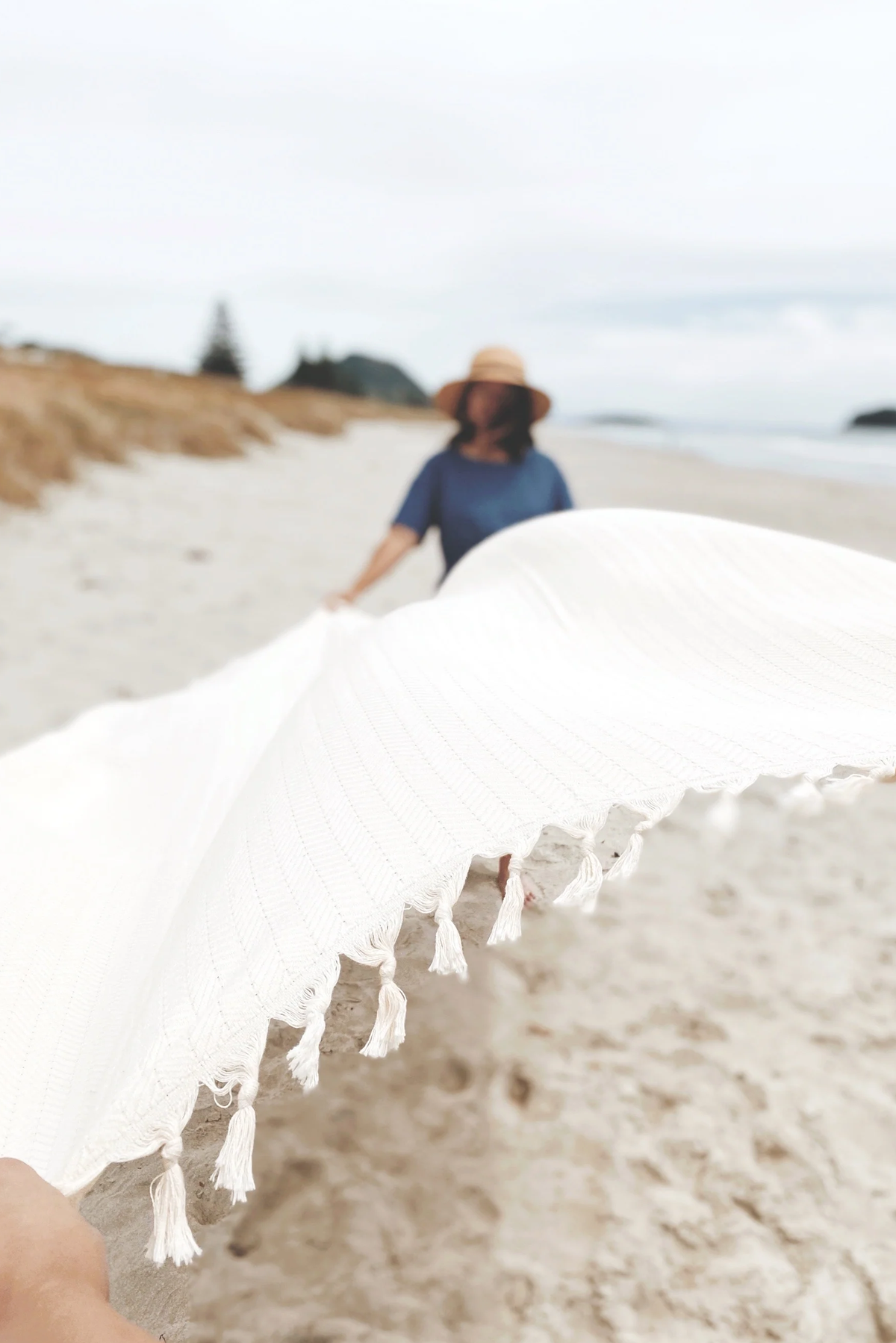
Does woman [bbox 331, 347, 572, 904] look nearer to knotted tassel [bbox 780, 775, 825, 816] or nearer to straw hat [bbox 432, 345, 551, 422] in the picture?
straw hat [bbox 432, 345, 551, 422]

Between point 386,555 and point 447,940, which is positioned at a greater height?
point 447,940

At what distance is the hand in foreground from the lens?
0.55 m

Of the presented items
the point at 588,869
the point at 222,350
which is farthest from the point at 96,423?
the point at 222,350

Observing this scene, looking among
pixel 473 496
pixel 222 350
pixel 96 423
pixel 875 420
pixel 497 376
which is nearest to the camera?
pixel 497 376

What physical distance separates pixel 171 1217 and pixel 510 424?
2.21 m

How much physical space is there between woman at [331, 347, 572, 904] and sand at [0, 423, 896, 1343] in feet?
3.38

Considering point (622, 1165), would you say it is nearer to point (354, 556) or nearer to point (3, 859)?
point (3, 859)

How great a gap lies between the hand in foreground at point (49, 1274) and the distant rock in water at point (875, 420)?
3408 centimetres

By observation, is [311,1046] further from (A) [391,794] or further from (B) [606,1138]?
(B) [606,1138]

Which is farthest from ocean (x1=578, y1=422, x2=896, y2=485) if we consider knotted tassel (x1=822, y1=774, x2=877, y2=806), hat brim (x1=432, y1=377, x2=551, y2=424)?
knotted tassel (x1=822, y1=774, x2=877, y2=806)

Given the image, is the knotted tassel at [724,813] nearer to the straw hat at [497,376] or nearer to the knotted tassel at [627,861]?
the knotted tassel at [627,861]

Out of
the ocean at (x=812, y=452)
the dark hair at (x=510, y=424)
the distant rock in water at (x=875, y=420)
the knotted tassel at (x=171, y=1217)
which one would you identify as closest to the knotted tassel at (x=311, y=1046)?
the knotted tassel at (x=171, y=1217)

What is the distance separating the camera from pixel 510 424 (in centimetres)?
256

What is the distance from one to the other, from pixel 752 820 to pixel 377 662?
5.67ft
